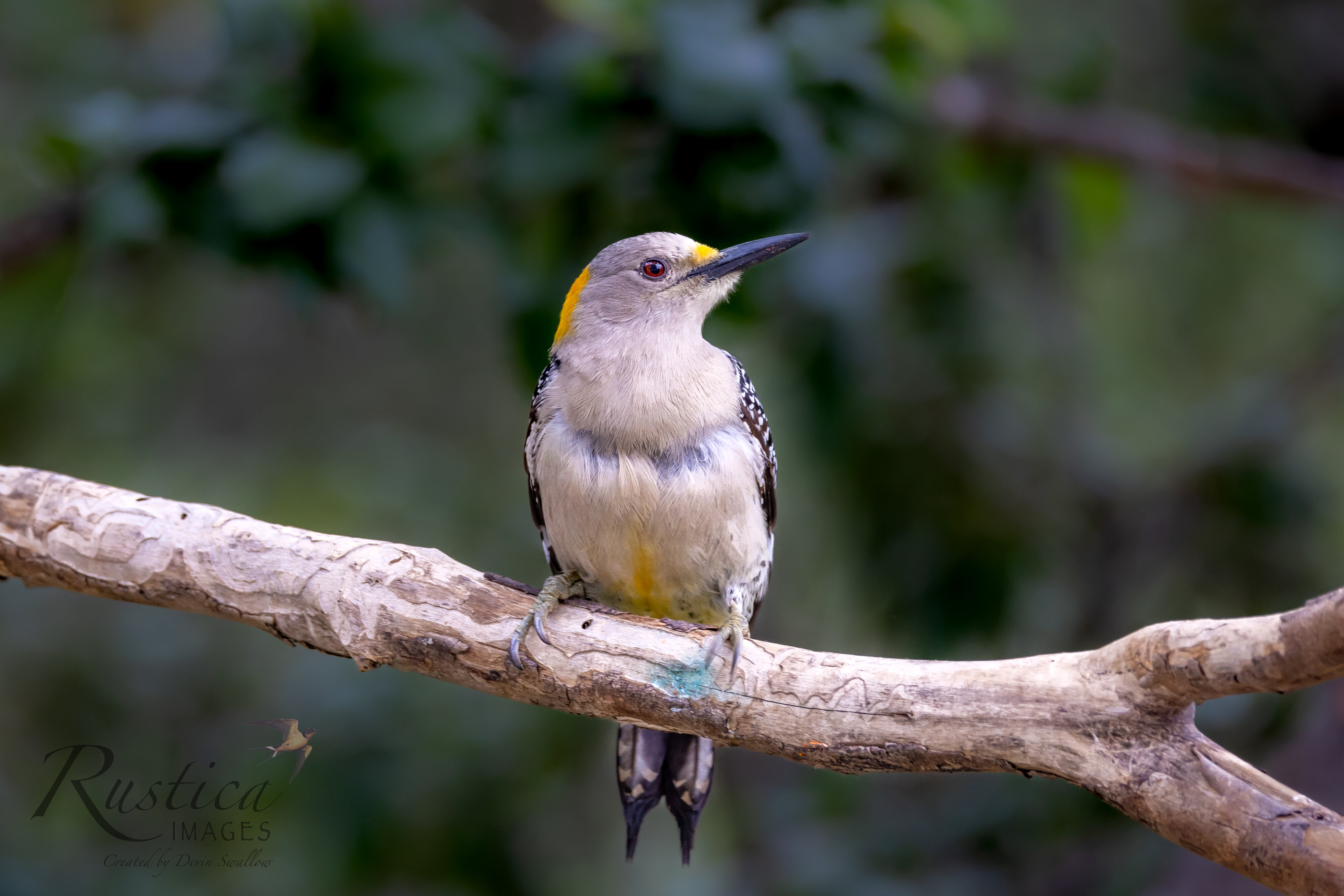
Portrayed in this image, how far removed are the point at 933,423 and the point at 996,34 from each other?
2.23 m

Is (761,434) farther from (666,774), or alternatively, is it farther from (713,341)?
(713,341)

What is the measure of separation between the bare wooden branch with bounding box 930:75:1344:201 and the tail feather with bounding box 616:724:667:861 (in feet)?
12.6

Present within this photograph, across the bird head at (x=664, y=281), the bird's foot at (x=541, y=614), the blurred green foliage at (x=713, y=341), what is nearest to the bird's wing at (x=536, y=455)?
the bird head at (x=664, y=281)

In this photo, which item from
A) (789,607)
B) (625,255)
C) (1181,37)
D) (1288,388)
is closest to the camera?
(625,255)

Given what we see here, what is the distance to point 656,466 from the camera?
4.14m

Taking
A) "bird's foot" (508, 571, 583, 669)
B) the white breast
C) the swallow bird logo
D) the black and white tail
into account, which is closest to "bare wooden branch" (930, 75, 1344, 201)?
the white breast

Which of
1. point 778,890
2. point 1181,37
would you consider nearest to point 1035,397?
point 1181,37

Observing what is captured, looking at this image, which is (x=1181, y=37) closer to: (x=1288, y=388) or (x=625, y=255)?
(x=1288, y=388)

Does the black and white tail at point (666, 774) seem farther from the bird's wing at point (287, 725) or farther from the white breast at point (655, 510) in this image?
the bird's wing at point (287, 725)

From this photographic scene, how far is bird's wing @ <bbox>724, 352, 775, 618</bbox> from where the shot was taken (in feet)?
14.9

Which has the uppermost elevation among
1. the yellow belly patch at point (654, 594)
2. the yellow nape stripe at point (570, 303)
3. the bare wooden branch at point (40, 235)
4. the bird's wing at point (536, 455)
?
the bare wooden branch at point (40, 235)

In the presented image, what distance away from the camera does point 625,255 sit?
15.6 ft

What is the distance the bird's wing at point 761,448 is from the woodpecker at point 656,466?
0.04 ft

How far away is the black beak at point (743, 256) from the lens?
457cm
